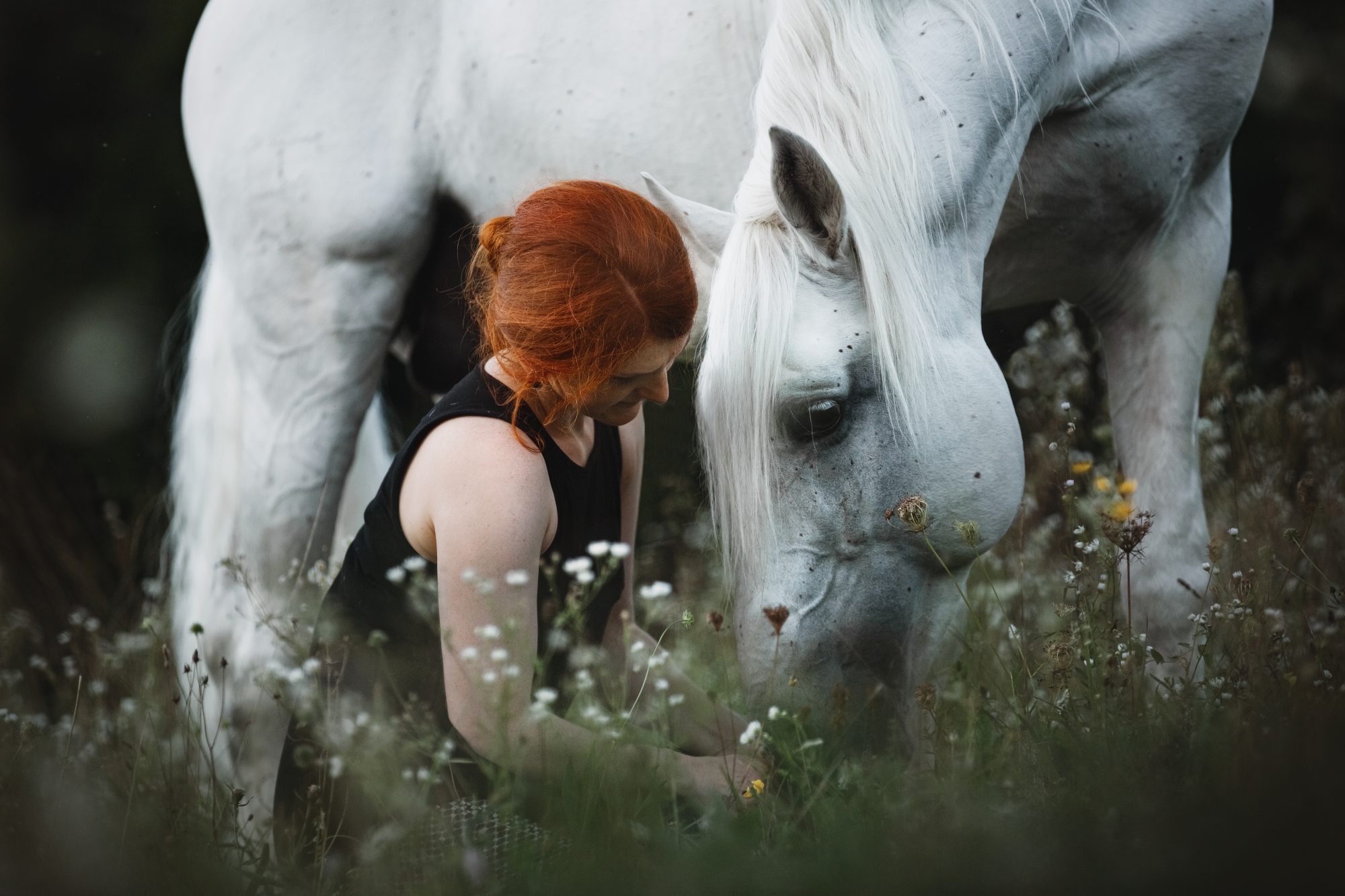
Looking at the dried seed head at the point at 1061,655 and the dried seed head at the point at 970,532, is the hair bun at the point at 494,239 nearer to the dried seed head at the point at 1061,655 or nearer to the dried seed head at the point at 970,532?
the dried seed head at the point at 970,532

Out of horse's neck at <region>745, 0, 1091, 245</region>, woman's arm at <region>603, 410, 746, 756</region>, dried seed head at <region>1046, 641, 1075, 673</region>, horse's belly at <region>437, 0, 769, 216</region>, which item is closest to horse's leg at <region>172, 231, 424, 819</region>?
horse's belly at <region>437, 0, 769, 216</region>

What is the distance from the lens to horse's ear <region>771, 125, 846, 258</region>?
1.79 meters

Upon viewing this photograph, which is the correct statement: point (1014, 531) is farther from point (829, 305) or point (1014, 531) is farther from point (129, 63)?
point (129, 63)

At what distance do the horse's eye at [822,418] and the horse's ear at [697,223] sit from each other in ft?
1.34

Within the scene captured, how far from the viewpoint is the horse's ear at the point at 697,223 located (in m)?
2.10

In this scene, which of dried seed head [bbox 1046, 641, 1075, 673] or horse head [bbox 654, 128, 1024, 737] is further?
horse head [bbox 654, 128, 1024, 737]

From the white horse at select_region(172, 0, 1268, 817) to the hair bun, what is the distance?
34 centimetres

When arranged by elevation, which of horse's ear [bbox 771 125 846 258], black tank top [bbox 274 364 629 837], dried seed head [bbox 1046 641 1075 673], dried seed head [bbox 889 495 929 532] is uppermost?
horse's ear [bbox 771 125 846 258]

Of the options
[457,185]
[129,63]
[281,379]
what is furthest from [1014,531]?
[129,63]

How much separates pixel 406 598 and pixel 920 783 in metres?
0.90

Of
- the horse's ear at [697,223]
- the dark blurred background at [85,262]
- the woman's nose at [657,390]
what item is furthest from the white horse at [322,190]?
the dark blurred background at [85,262]

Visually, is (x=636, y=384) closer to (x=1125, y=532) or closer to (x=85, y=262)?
(x=1125, y=532)

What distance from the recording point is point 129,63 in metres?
5.19

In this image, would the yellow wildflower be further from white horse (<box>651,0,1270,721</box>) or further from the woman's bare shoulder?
the woman's bare shoulder
